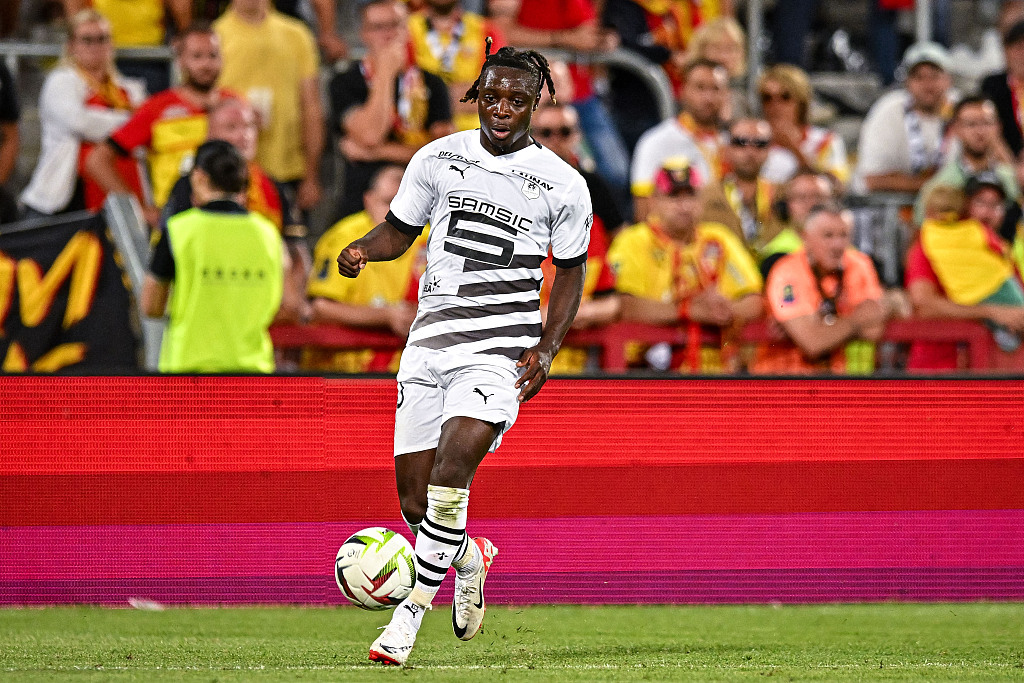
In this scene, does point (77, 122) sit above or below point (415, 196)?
above

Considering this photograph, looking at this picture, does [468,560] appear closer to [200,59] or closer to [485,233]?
[485,233]

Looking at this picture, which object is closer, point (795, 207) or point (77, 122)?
point (77, 122)

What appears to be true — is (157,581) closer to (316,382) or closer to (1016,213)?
(316,382)

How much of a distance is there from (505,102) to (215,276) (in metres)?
2.76

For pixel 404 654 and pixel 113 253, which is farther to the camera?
pixel 113 253

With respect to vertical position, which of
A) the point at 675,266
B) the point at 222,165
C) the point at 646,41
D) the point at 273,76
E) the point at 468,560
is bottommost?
the point at 468,560

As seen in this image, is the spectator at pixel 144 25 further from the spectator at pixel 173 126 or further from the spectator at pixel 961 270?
the spectator at pixel 961 270

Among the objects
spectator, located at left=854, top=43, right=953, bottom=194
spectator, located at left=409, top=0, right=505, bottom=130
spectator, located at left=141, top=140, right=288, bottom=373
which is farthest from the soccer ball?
spectator, located at left=854, top=43, right=953, bottom=194

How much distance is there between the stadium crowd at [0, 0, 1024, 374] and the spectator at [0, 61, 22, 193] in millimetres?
15

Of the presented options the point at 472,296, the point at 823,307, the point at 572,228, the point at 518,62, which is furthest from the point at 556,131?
the point at 472,296

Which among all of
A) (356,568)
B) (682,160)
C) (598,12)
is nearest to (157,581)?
(356,568)

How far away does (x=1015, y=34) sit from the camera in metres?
11.2

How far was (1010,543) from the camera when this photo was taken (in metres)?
7.71

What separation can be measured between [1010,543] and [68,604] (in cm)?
481
